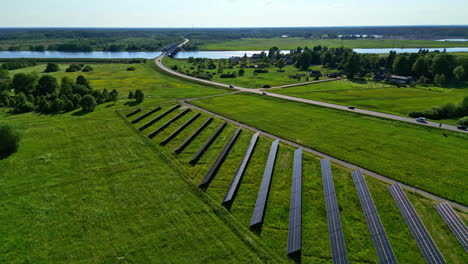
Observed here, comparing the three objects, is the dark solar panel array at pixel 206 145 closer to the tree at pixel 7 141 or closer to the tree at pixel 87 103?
the tree at pixel 7 141

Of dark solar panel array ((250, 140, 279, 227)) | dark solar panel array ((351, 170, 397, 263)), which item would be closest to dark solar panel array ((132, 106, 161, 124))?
dark solar panel array ((250, 140, 279, 227))

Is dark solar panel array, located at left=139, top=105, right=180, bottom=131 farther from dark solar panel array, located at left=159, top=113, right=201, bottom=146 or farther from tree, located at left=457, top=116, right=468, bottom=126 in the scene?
tree, located at left=457, top=116, right=468, bottom=126

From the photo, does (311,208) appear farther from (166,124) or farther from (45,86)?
(45,86)

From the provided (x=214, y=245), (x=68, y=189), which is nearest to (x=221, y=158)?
(x=214, y=245)

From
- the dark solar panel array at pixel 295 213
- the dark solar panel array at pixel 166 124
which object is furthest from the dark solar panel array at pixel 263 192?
the dark solar panel array at pixel 166 124

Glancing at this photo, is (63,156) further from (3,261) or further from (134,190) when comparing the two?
(3,261)

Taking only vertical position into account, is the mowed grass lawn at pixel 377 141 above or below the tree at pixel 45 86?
below

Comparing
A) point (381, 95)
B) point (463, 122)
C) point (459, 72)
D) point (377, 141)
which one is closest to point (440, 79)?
point (459, 72)
